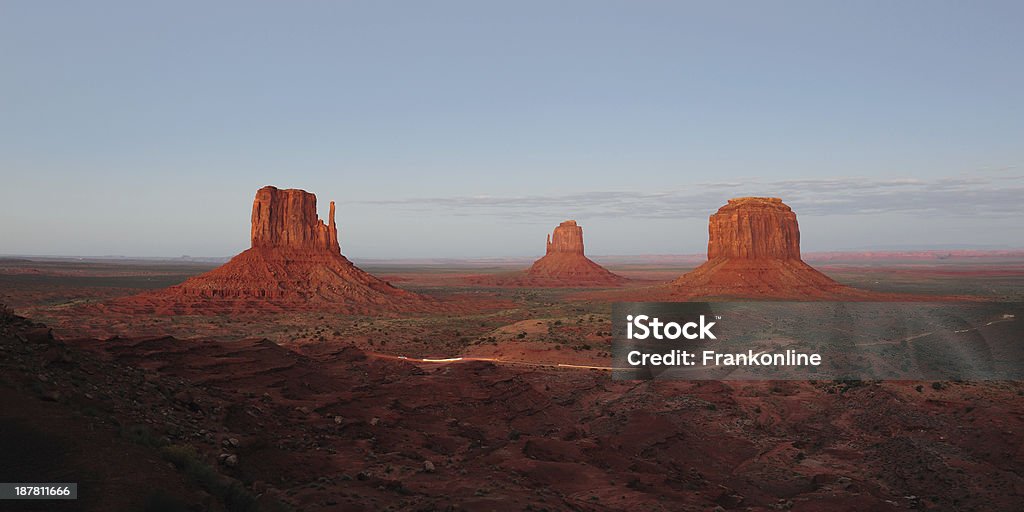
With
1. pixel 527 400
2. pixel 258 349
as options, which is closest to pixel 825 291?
pixel 527 400

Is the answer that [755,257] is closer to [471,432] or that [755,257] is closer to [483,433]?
[483,433]

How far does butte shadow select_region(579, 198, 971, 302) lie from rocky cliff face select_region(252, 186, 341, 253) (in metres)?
41.3

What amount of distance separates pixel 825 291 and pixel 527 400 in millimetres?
69964

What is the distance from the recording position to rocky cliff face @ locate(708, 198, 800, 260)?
88.4 meters

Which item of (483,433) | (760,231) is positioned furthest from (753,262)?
(483,433)

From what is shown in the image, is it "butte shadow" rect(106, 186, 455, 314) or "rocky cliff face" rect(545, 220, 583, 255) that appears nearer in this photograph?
"butte shadow" rect(106, 186, 455, 314)

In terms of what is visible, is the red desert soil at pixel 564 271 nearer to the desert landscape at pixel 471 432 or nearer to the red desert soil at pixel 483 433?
the desert landscape at pixel 471 432

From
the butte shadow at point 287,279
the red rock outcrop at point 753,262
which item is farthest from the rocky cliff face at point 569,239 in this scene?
the butte shadow at point 287,279

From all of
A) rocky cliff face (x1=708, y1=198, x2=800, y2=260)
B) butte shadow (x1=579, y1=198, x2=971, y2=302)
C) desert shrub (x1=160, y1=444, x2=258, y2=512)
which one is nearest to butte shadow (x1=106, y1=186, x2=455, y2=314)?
butte shadow (x1=579, y1=198, x2=971, y2=302)

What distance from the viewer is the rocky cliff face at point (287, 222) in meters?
71.8

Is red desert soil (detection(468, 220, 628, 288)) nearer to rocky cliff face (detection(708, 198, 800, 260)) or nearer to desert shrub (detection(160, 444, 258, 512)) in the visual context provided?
rocky cliff face (detection(708, 198, 800, 260))

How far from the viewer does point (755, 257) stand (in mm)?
88125

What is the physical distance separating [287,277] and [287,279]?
0.58 m

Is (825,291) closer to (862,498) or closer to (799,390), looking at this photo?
(799,390)
